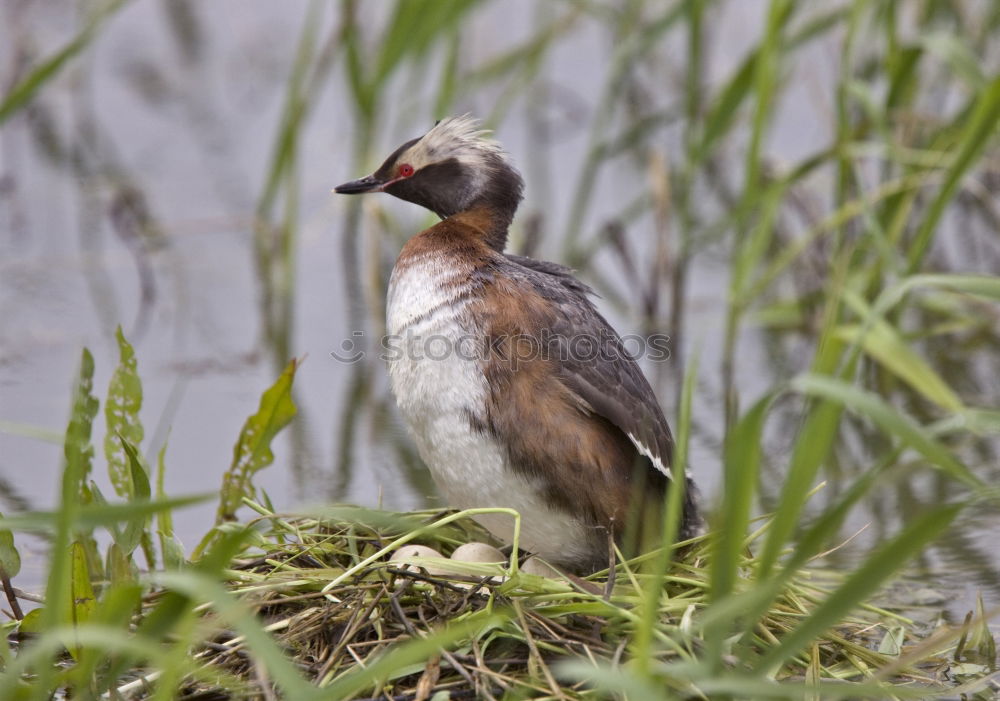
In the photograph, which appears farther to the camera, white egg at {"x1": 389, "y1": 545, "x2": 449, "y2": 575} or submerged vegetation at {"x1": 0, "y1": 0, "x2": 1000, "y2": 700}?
white egg at {"x1": 389, "y1": 545, "x2": 449, "y2": 575}

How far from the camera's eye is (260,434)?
Result: 459cm

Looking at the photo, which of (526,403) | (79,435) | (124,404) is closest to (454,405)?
(526,403)

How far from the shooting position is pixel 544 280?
184 inches

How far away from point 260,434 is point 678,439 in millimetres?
1799

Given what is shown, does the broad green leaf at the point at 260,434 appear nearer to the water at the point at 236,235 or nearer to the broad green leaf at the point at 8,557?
the water at the point at 236,235

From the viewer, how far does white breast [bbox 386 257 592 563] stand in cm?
428

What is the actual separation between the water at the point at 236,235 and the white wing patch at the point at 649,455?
1061 millimetres

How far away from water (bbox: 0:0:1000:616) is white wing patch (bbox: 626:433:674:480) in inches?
41.8

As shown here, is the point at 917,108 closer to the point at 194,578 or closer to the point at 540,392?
the point at 540,392

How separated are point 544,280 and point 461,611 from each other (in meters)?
1.29

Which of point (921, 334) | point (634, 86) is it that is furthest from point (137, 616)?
point (634, 86)

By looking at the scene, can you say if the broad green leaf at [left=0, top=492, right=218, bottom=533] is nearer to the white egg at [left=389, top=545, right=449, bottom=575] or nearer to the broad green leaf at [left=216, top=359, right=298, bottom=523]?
the white egg at [left=389, top=545, right=449, bottom=575]

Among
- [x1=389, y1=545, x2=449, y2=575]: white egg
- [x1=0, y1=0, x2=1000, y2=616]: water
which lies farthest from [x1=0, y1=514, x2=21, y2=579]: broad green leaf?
[x1=0, y1=0, x2=1000, y2=616]: water

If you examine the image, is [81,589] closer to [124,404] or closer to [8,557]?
[8,557]
